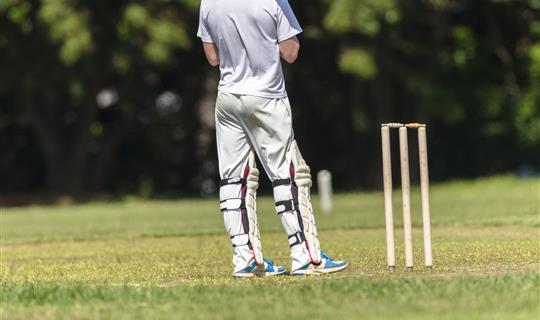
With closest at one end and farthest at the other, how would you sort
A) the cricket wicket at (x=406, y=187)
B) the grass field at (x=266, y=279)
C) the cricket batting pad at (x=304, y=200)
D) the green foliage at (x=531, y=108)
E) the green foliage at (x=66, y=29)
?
the grass field at (x=266, y=279), the cricket wicket at (x=406, y=187), the cricket batting pad at (x=304, y=200), the green foliage at (x=66, y=29), the green foliage at (x=531, y=108)

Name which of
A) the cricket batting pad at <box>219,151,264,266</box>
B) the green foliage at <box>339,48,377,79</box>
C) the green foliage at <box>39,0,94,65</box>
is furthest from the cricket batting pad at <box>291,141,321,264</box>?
the green foliage at <box>339,48,377,79</box>

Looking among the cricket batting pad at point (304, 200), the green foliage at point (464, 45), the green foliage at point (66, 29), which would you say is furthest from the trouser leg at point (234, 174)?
the green foliage at point (464, 45)

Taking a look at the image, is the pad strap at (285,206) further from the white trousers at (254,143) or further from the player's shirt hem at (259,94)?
the player's shirt hem at (259,94)

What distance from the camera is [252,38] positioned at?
9.55 m

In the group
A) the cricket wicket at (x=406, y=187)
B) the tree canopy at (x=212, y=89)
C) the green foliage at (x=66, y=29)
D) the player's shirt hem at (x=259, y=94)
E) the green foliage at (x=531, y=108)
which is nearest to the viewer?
the cricket wicket at (x=406, y=187)

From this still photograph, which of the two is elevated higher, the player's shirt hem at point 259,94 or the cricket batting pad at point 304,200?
the player's shirt hem at point 259,94

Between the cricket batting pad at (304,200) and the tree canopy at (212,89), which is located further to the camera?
the tree canopy at (212,89)

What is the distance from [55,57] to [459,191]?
377 inches

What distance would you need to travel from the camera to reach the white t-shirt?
955cm

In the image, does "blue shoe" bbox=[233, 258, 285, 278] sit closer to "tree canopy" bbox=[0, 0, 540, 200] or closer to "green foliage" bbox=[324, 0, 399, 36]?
"tree canopy" bbox=[0, 0, 540, 200]

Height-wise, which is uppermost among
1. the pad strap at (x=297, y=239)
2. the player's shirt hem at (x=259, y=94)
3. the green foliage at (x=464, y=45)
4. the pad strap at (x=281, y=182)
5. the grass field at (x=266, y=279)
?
the green foliage at (x=464, y=45)

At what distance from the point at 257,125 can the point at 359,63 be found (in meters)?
20.7

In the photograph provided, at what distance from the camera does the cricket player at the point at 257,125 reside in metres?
9.55

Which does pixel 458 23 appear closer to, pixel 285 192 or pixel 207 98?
pixel 207 98
